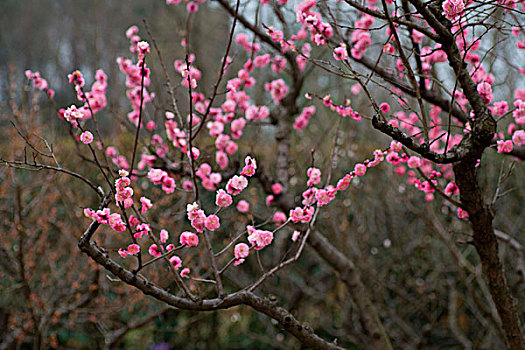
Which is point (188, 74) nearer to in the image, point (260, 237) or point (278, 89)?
point (260, 237)

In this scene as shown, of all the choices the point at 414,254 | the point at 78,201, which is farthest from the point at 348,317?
the point at 78,201

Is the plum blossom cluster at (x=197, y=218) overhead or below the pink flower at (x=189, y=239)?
overhead

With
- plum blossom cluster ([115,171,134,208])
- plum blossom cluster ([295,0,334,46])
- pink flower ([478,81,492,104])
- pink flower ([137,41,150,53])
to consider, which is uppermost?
plum blossom cluster ([295,0,334,46])

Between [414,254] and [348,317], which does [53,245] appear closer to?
[348,317]

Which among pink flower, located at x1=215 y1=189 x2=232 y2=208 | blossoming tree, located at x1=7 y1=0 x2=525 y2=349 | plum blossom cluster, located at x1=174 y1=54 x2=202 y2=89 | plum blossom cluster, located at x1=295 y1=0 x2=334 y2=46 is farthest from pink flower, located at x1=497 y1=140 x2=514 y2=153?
plum blossom cluster, located at x1=174 y1=54 x2=202 y2=89

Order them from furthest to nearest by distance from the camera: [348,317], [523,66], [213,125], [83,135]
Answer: [523,66] → [348,317] → [213,125] → [83,135]

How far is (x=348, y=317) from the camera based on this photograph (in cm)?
371

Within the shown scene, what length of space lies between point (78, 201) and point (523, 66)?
384 cm

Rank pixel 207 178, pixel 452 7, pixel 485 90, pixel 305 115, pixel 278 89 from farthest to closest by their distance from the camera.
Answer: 1. pixel 305 115
2. pixel 278 89
3. pixel 207 178
4. pixel 485 90
5. pixel 452 7

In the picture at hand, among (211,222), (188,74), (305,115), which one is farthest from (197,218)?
(305,115)

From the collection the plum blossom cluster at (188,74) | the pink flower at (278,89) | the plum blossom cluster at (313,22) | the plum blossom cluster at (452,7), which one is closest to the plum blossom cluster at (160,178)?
the plum blossom cluster at (188,74)

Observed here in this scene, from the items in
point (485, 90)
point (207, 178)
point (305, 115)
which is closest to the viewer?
point (485, 90)

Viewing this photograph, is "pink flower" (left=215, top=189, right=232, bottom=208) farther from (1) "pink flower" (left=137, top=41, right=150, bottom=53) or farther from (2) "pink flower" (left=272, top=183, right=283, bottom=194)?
(2) "pink flower" (left=272, top=183, right=283, bottom=194)

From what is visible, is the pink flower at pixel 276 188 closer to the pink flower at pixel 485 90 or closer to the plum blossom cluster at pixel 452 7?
the pink flower at pixel 485 90
